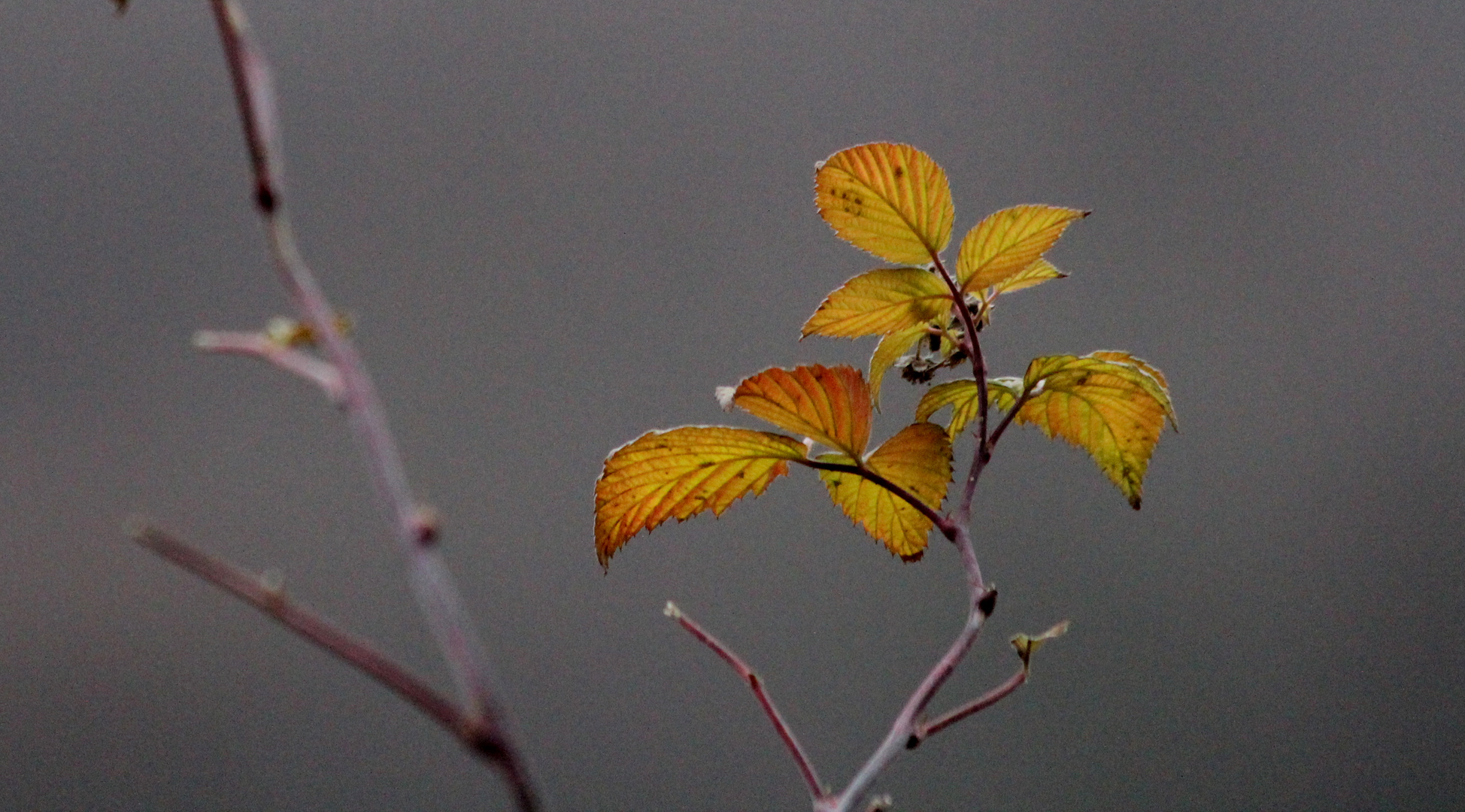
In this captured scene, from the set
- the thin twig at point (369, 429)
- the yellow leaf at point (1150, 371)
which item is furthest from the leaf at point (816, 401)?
the thin twig at point (369, 429)

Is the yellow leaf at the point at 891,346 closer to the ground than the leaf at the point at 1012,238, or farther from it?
closer to the ground

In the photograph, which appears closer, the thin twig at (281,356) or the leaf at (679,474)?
the thin twig at (281,356)

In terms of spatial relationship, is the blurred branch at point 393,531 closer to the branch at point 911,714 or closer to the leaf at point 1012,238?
the branch at point 911,714

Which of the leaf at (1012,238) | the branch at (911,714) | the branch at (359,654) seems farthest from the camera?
the leaf at (1012,238)

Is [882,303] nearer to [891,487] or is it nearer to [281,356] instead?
[891,487]

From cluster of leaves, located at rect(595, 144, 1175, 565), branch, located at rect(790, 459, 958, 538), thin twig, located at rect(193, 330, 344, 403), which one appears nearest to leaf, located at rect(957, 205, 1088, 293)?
cluster of leaves, located at rect(595, 144, 1175, 565)

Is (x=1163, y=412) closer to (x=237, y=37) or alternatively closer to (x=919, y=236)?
(x=919, y=236)

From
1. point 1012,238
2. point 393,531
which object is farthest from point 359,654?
point 1012,238
